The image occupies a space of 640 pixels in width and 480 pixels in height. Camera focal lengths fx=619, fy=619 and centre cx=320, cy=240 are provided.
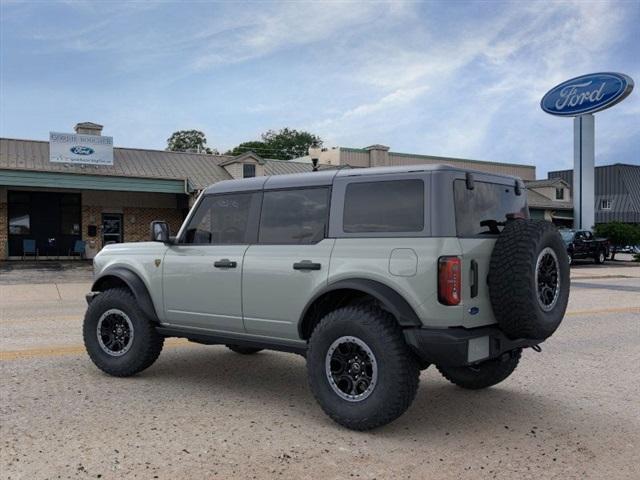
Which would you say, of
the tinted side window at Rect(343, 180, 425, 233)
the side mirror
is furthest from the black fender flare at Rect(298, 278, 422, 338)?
the side mirror

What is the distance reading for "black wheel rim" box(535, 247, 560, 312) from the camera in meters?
4.70

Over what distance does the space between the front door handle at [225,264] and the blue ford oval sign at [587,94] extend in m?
30.8

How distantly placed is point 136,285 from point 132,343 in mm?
569

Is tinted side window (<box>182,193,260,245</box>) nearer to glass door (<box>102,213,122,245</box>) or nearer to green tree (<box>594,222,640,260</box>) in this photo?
glass door (<box>102,213,122,245</box>)

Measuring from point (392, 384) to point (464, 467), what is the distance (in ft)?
2.37

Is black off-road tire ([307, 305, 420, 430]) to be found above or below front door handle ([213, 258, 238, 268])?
below

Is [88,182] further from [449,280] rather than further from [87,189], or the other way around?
[449,280]

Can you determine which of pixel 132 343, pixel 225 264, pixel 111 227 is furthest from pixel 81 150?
pixel 225 264

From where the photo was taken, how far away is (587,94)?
32.6 m

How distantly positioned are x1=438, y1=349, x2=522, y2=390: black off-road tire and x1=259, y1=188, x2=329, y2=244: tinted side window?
1738 mm

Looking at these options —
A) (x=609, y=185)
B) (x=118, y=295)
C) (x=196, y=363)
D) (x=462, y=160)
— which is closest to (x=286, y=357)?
(x=196, y=363)

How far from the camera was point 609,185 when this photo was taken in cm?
6094

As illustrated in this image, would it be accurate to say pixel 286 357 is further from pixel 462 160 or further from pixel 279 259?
pixel 462 160

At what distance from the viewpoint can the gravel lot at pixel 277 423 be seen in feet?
13.0
